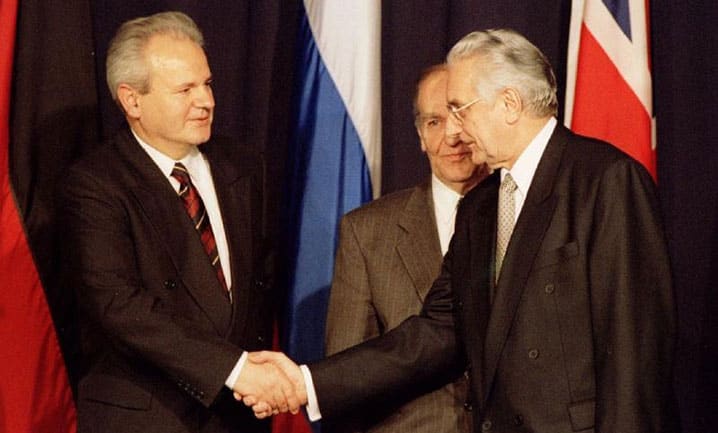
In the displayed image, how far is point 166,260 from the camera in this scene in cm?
304

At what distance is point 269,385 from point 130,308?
0.41 meters

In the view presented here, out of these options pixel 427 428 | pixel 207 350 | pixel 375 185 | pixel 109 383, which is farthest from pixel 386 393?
pixel 375 185

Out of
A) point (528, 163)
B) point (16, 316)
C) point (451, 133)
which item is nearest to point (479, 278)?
point (528, 163)

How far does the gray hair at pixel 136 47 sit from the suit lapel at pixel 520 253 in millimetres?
1078

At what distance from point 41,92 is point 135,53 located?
0.60m

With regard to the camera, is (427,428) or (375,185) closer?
(427,428)

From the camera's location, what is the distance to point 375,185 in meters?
3.89

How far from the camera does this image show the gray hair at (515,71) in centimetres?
266

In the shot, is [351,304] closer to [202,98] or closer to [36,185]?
[202,98]

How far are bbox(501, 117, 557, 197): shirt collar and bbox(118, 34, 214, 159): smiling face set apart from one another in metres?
0.88

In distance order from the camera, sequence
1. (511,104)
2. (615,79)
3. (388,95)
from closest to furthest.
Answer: (511,104)
(615,79)
(388,95)

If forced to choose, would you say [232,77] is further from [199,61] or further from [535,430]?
[535,430]

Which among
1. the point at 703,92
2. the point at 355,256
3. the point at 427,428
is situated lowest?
the point at 427,428

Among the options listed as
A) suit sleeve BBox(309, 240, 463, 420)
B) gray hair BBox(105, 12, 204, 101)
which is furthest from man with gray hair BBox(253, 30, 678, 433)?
gray hair BBox(105, 12, 204, 101)
